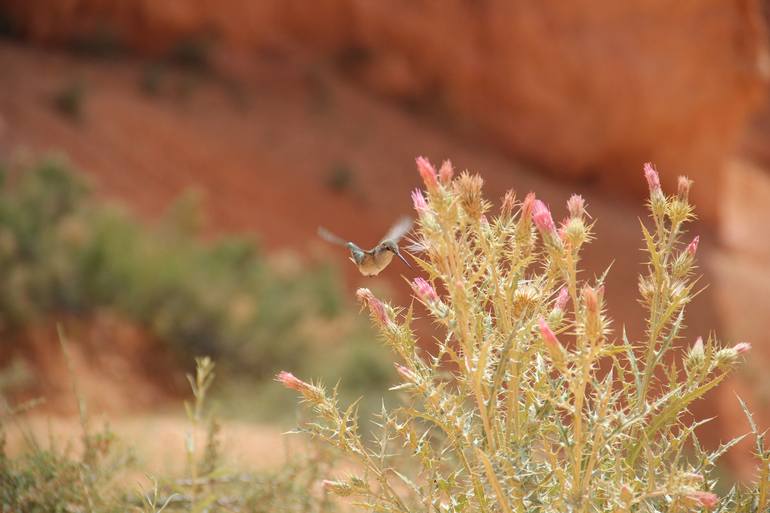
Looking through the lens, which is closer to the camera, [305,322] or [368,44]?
[305,322]

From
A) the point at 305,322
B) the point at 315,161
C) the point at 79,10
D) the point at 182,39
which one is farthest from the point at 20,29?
the point at 305,322

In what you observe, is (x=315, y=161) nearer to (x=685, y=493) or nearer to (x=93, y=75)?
(x=93, y=75)

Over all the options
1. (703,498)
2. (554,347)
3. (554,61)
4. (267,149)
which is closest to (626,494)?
(703,498)

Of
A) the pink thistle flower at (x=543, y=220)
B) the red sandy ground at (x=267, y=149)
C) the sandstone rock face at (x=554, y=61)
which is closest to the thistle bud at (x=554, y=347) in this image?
the pink thistle flower at (x=543, y=220)

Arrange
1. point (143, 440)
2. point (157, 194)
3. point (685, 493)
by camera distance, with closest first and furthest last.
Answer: point (685, 493) < point (143, 440) < point (157, 194)

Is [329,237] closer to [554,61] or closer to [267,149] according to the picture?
[267,149]

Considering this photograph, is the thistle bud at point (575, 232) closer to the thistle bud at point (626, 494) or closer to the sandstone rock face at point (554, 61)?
the thistle bud at point (626, 494)

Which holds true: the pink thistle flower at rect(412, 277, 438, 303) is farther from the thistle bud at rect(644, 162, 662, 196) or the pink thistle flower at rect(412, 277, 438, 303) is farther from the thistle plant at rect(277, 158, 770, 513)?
the thistle bud at rect(644, 162, 662, 196)

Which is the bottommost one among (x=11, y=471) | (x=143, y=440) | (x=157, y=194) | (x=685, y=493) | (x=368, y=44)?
(x=685, y=493)
